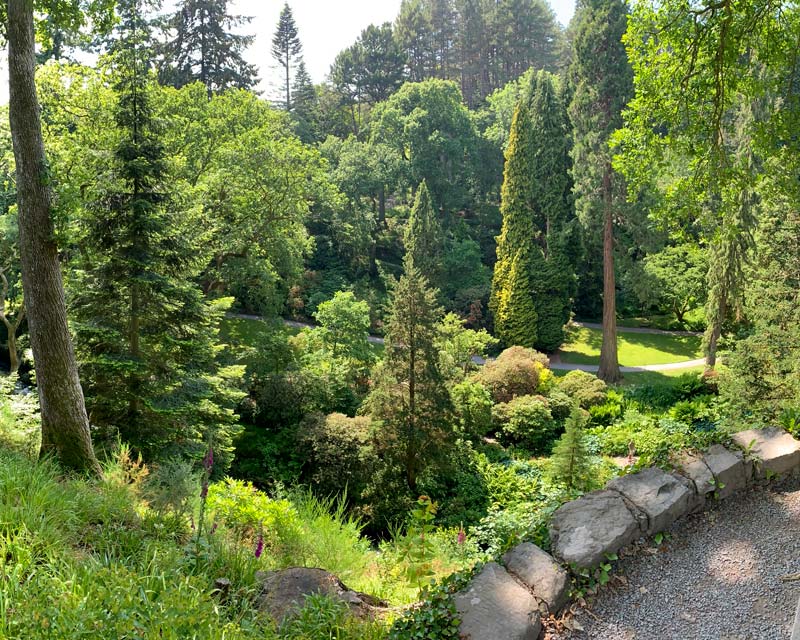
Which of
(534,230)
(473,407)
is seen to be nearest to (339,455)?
(473,407)


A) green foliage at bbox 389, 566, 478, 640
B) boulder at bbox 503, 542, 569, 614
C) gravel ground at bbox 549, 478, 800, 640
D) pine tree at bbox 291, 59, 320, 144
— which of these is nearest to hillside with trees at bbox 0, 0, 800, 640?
green foliage at bbox 389, 566, 478, 640

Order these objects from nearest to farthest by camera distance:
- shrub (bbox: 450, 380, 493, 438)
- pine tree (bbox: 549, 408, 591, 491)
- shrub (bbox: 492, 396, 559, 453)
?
pine tree (bbox: 549, 408, 591, 491)
shrub (bbox: 450, 380, 493, 438)
shrub (bbox: 492, 396, 559, 453)

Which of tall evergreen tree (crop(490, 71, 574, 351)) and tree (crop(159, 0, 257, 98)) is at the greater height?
tree (crop(159, 0, 257, 98))

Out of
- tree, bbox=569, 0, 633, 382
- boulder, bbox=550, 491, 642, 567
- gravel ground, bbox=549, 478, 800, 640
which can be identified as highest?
tree, bbox=569, 0, 633, 382

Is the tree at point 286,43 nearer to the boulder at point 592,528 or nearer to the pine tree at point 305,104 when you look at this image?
the pine tree at point 305,104

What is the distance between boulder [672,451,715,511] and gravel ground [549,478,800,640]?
0.12 metres

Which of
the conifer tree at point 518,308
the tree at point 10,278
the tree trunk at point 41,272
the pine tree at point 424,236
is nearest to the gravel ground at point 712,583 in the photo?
the tree trunk at point 41,272

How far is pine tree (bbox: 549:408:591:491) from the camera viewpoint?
9438 mm

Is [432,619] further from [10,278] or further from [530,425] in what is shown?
[10,278]

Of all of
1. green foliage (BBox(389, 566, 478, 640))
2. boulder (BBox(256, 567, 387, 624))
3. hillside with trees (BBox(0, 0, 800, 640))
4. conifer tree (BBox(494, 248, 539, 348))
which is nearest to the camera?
green foliage (BBox(389, 566, 478, 640))

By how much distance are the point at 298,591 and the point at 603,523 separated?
90.1 inches

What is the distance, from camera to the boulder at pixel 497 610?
127 inches

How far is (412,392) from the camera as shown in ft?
38.8

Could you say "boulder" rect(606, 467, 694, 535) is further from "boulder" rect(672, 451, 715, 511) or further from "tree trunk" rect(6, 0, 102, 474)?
"tree trunk" rect(6, 0, 102, 474)
